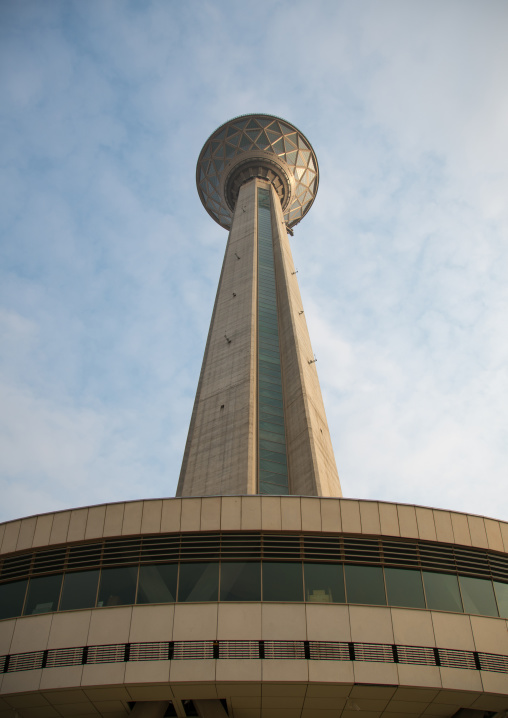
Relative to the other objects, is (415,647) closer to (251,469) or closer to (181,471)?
(251,469)

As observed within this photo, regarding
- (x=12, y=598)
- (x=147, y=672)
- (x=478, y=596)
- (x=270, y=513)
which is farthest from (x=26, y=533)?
(x=478, y=596)

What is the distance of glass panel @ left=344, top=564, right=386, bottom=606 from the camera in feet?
68.2

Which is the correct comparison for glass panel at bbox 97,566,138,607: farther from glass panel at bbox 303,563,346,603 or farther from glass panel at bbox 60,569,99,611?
glass panel at bbox 303,563,346,603

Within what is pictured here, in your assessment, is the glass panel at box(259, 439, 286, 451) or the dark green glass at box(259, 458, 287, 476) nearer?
the dark green glass at box(259, 458, 287, 476)

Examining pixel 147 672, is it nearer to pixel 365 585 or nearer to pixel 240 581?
pixel 240 581

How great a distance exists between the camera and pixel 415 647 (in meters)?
20.0

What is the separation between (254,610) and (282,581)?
1313 millimetres

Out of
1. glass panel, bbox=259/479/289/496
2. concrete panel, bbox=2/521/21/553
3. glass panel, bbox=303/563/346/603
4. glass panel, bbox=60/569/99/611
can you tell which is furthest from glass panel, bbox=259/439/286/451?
glass panel, bbox=60/569/99/611

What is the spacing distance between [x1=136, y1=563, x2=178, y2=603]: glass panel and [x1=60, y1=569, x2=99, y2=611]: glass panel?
1.59 metres

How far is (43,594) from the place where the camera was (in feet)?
71.5

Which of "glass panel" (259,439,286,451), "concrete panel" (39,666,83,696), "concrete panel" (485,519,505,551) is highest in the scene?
"glass panel" (259,439,286,451)

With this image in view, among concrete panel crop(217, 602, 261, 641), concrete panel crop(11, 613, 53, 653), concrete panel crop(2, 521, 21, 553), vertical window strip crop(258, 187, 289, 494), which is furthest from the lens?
vertical window strip crop(258, 187, 289, 494)

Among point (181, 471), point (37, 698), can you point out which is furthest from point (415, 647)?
point (181, 471)

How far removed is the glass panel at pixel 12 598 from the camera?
2178 cm
